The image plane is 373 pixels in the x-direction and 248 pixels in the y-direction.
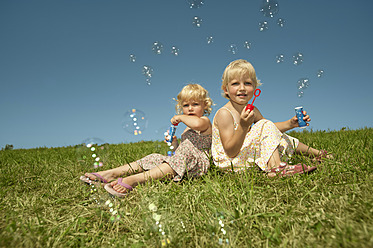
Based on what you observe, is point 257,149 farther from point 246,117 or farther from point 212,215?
point 212,215

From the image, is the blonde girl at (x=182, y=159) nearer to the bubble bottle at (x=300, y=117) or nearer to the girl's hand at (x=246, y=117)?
the girl's hand at (x=246, y=117)

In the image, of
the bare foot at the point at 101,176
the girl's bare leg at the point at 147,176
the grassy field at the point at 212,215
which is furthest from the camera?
the bare foot at the point at 101,176

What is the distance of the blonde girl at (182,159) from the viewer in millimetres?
2666

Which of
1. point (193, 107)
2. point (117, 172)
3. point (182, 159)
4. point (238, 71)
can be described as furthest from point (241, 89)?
point (117, 172)

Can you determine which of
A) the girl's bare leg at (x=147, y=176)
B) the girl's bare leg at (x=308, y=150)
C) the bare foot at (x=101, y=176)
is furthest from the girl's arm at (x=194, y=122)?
the girl's bare leg at (x=308, y=150)

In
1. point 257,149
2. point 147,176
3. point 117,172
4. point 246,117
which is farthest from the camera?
point 117,172

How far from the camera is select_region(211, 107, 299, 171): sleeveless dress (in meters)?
2.75

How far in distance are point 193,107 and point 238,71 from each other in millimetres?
922

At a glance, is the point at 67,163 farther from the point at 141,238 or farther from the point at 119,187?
the point at 141,238

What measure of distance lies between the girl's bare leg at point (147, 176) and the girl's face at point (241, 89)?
1.21 metres

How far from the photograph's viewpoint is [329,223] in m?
1.60

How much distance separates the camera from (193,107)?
3584 mm

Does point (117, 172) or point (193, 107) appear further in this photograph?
point (193, 107)

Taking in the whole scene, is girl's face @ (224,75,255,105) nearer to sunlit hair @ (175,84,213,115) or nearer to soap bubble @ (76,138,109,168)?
sunlit hair @ (175,84,213,115)
